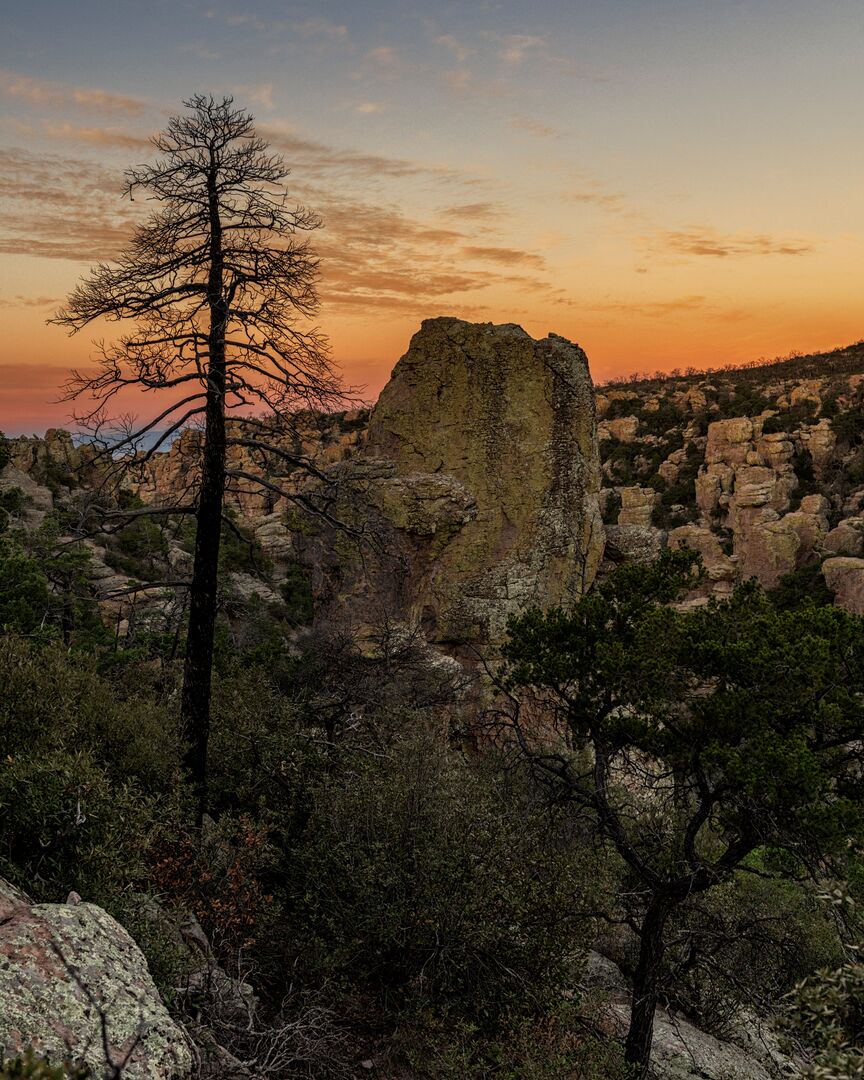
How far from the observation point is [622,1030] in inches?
379

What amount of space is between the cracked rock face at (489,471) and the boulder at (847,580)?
2553 centimetres

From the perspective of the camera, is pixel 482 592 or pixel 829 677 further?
pixel 482 592

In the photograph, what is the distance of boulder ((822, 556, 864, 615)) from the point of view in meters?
42.0

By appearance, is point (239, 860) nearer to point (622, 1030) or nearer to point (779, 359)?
point (622, 1030)

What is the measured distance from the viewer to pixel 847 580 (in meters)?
42.6

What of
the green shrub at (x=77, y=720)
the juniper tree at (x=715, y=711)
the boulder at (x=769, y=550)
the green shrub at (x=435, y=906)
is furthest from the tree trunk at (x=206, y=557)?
the boulder at (x=769, y=550)

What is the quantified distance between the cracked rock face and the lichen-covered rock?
16708 mm

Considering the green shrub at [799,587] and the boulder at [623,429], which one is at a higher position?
the boulder at [623,429]

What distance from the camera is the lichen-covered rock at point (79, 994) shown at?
392cm

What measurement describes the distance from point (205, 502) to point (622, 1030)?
25.8ft

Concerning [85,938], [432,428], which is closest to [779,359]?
[432,428]

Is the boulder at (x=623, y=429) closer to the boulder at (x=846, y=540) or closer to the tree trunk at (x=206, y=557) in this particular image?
the boulder at (x=846, y=540)

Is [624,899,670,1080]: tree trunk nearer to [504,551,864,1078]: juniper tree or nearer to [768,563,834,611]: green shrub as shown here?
[504,551,864,1078]: juniper tree

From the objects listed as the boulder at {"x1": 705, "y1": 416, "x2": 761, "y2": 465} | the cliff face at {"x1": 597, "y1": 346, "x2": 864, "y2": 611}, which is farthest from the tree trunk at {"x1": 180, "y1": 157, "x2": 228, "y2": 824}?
the boulder at {"x1": 705, "y1": 416, "x2": 761, "y2": 465}
